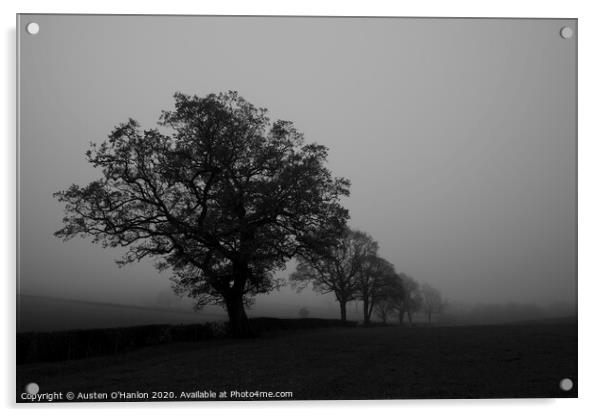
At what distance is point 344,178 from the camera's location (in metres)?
10.6

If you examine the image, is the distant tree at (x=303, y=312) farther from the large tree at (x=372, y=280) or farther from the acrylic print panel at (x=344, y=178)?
the large tree at (x=372, y=280)

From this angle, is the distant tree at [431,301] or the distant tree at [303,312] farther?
the distant tree at [303,312]

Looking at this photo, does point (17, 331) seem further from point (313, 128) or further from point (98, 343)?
point (313, 128)

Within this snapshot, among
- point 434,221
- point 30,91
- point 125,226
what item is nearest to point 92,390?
point 125,226

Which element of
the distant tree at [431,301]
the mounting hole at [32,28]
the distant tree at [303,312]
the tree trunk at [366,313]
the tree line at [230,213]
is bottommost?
the tree trunk at [366,313]

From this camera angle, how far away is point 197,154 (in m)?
13.3

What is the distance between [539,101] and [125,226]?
12.1 meters

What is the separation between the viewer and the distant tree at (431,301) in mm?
10242

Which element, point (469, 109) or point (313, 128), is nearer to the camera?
point (469, 109)

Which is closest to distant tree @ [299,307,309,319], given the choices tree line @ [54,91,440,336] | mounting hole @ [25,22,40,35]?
tree line @ [54,91,440,336]

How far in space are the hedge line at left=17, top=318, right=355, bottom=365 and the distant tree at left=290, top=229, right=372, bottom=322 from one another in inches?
56.3

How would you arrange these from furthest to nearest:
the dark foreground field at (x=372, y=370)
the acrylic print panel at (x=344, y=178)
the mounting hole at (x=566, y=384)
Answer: the acrylic print panel at (x=344, y=178)
the mounting hole at (x=566, y=384)
the dark foreground field at (x=372, y=370)

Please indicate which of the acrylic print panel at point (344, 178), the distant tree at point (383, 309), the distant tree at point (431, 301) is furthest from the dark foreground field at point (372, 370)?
the distant tree at point (383, 309)

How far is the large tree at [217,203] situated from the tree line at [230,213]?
0.12 feet
